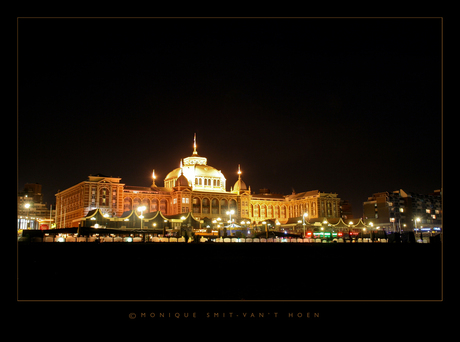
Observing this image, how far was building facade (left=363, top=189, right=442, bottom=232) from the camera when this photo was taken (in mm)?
147312

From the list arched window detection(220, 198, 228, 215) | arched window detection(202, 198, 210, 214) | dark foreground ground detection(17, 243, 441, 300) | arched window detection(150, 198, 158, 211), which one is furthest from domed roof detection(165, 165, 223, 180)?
dark foreground ground detection(17, 243, 441, 300)

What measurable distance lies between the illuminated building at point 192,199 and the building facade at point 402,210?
17.2 m

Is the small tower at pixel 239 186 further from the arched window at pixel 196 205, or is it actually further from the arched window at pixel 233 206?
the arched window at pixel 196 205

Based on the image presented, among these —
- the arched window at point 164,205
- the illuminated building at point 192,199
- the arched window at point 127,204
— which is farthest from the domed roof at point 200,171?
the arched window at point 127,204

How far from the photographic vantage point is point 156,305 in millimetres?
9922

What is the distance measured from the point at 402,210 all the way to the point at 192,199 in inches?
2787

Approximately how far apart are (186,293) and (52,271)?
26.1 feet

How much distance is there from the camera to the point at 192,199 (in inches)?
5044

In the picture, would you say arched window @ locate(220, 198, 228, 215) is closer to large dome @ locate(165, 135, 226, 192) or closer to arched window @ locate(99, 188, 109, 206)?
large dome @ locate(165, 135, 226, 192)

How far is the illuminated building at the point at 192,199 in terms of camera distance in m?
113

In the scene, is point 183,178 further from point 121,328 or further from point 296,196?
point 121,328

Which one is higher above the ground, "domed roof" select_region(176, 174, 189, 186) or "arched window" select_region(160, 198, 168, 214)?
"domed roof" select_region(176, 174, 189, 186)

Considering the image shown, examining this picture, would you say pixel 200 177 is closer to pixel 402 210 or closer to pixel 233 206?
pixel 233 206

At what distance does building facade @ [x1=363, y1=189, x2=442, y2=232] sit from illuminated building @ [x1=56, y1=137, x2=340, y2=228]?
1721 cm
